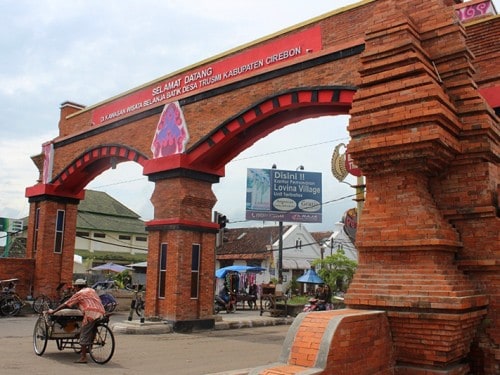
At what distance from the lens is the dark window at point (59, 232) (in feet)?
62.6

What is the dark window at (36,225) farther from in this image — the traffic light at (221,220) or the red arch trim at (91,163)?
the traffic light at (221,220)

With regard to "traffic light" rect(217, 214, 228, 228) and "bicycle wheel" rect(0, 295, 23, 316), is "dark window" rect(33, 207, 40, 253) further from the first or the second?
"traffic light" rect(217, 214, 228, 228)

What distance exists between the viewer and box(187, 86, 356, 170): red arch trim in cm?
1109

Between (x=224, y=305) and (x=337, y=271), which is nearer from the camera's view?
(x=224, y=305)

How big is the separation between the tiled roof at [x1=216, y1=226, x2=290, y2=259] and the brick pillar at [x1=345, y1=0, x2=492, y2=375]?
3169cm

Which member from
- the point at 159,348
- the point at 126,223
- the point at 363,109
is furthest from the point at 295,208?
the point at 363,109

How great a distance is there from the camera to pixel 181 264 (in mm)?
13633

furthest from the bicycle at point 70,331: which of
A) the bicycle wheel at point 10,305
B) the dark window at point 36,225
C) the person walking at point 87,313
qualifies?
the dark window at point 36,225

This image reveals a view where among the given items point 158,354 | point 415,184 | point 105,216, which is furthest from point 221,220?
point 105,216

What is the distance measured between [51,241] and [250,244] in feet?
73.0

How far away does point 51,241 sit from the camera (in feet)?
62.1

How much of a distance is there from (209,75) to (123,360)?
313 inches

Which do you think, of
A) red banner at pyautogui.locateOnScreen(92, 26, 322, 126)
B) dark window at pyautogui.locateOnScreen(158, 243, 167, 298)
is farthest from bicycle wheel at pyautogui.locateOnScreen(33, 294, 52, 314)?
red banner at pyautogui.locateOnScreen(92, 26, 322, 126)

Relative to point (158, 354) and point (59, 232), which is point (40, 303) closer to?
point (59, 232)
